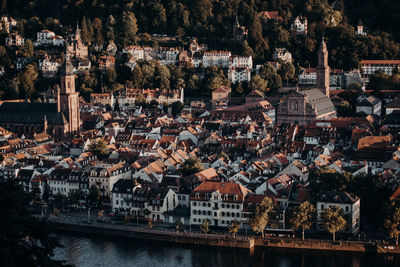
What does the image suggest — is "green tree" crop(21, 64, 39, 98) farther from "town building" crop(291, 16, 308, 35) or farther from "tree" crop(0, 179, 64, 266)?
"tree" crop(0, 179, 64, 266)

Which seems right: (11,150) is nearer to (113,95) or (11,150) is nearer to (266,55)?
(113,95)

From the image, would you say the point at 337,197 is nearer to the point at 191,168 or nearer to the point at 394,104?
the point at 191,168

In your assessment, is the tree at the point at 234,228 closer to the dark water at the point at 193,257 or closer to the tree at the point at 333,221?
the dark water at the point at 193,257

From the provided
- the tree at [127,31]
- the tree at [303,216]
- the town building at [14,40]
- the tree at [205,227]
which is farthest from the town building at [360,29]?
the tree at [205,227]

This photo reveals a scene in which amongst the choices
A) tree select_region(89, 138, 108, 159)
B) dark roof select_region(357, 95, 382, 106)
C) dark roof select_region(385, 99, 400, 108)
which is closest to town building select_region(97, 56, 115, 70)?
dark roof select_region(357, 95, 382, 106)

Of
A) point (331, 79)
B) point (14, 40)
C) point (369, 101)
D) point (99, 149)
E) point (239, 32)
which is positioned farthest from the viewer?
point (239, 32)

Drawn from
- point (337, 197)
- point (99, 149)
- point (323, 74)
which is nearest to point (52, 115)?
point (99, 149)
